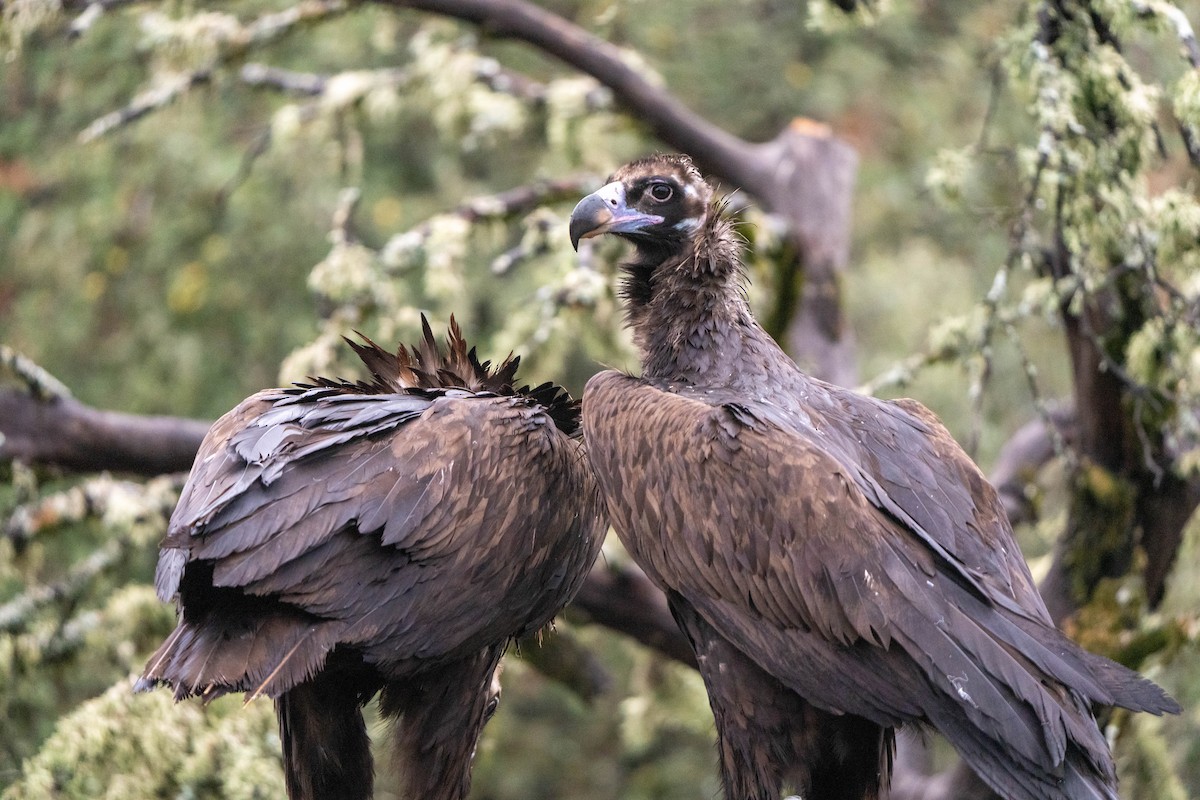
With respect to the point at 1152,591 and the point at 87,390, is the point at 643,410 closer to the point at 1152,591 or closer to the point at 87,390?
the point at 1152,591

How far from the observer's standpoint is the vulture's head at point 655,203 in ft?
14.1

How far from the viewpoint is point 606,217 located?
4.27 meters

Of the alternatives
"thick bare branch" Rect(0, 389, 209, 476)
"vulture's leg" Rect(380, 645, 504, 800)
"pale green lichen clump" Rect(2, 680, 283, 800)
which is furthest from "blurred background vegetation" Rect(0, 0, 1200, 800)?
"vulture's leg" Rect(380, 645, 504, 800)

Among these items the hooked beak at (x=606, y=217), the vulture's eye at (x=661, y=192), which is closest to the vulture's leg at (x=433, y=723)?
the hooked beak at (x=606, y=217)

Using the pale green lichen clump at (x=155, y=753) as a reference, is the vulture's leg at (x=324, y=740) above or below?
above

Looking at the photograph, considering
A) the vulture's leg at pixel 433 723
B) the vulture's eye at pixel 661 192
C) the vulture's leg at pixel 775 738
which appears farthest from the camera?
the vulture's eye at pixel 661 192

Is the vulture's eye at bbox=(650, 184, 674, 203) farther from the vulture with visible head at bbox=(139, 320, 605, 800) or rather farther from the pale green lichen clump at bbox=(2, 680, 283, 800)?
the pale green lichen clump at bbox=(2, 680, 283, 800)

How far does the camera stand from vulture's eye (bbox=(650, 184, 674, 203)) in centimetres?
434

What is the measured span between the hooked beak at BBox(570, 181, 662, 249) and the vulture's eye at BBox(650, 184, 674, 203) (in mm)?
61

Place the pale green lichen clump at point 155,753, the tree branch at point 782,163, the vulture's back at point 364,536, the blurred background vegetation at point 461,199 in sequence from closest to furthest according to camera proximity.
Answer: the vulture's back at point 364,536, the pale green lichen clump at point 155,753, the tree branch at point 782,163, the blurred background vegetation at point 461,199

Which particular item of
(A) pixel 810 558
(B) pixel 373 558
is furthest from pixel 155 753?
(A) pixel 810 558

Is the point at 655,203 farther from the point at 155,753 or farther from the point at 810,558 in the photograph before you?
the point at 155,753

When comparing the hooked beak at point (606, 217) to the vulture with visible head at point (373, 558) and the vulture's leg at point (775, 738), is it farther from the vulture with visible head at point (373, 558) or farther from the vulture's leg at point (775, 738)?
the vulture's leg at point (775, 738)

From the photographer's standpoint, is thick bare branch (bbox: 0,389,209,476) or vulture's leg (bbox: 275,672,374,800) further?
thick bare branch (bbox: 0,389,209,476)
